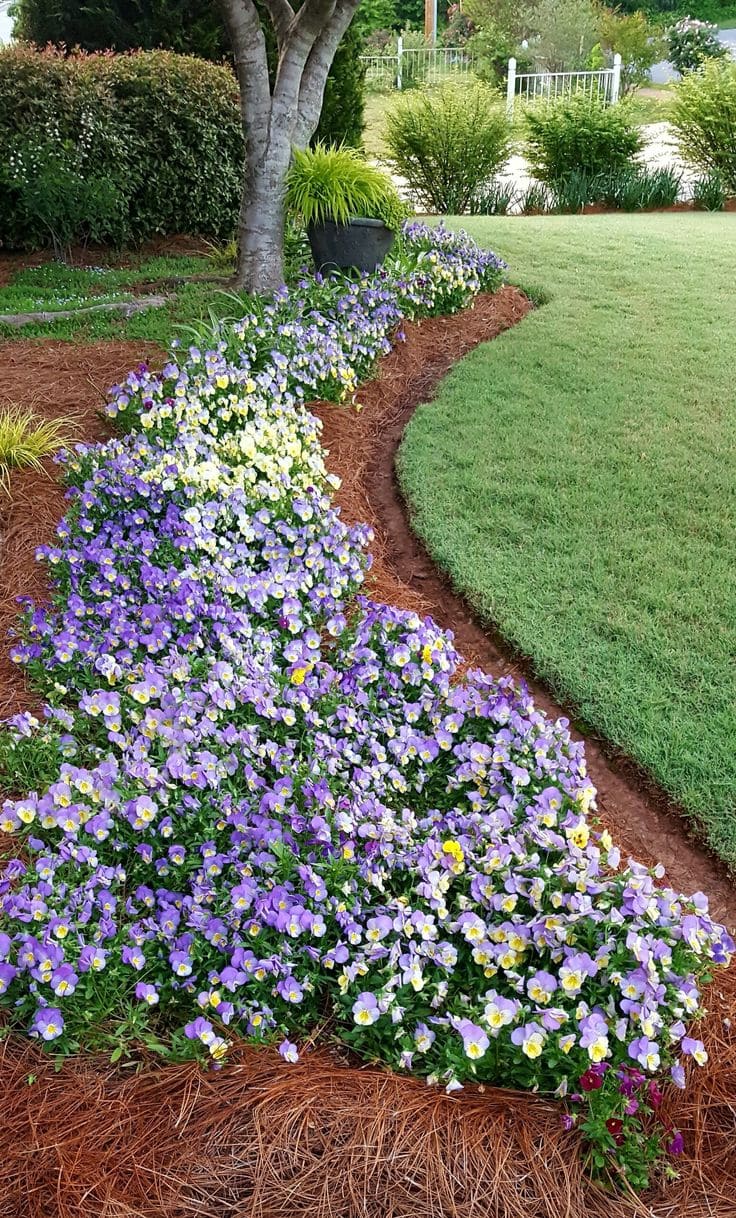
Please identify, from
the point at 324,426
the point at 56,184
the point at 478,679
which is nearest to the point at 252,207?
the point at 324,426

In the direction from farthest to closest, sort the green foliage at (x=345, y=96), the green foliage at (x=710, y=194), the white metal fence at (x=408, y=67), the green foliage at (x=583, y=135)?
the white metal fence at (x=408, y=67) → the green foliage at (x=583, y=135) → the green foliage at (x=710, y=194) → the green foliage at (x=345, y=96)

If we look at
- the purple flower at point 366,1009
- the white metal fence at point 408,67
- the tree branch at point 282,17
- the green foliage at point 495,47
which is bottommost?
the purple flower at point 366,1009

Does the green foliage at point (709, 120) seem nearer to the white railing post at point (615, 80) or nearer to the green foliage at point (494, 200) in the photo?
the green foliage at point (494, 200)

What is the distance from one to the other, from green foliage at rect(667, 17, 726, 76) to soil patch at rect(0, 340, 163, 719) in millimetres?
22822

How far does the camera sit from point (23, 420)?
3.57 meters

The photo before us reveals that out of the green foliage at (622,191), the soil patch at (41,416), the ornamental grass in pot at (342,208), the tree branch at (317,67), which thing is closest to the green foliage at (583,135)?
the green foliage at (622,191)

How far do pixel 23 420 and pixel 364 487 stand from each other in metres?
1.42

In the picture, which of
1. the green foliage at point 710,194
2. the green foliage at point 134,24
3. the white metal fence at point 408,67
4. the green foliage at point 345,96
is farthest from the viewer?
the white metal fence at point 408,67

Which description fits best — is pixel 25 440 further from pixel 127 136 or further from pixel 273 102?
pixel 127 136

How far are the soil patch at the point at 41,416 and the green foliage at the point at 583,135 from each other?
365 inches

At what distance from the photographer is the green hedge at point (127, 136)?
6676 mm

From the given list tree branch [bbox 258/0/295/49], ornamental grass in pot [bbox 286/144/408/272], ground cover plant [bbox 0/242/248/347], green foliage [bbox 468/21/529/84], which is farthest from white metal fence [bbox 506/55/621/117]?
ornamental grass in pot [bbox 286/144/408/272]

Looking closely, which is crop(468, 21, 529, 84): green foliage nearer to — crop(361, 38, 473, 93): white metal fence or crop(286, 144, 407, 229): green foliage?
crop(361, 38, 473, 93): white metal fence

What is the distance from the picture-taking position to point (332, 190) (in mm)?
5074
